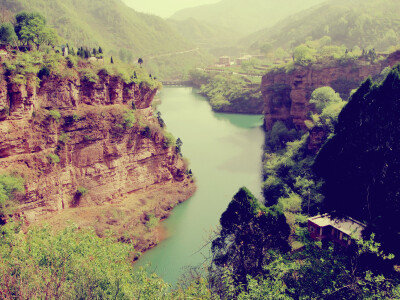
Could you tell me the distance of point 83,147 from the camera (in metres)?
24.7

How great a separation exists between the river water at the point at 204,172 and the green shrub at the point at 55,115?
33.6 feet

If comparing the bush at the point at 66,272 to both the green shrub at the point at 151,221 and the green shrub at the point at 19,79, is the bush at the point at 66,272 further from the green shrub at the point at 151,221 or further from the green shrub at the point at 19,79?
Answer: the green shrub at the point at 151,221

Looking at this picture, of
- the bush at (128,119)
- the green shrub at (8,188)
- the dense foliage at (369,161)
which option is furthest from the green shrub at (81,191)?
the dense foliage at (369,161)

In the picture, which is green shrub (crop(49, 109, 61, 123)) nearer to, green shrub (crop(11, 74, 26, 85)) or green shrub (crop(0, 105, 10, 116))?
green shrub (crop(11, 74, 26, 85))

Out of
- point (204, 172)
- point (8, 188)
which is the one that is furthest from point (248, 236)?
point (204, 172)

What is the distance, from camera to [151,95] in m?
30.7

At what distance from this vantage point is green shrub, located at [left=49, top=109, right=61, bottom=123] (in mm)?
22547

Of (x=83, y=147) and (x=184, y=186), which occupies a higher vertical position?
(x=83, y=147)

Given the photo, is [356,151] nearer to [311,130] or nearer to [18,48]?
[311,130]

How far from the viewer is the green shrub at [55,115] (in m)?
22.5

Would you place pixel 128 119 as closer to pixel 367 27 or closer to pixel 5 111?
pixel 5 111

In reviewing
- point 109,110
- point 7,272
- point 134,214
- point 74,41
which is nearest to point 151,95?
point 109,110

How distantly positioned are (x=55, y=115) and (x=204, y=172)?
17.8m

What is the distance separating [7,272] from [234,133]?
44414 millimetres
